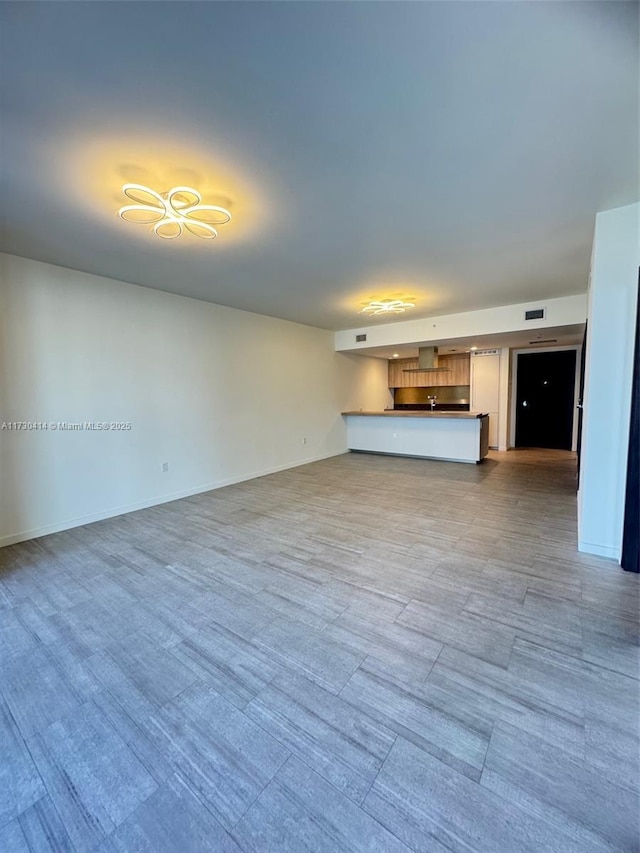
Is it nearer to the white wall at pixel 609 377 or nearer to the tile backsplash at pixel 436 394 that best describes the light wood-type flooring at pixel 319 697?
the white wall at pixel 609 377

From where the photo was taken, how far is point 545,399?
821 cm

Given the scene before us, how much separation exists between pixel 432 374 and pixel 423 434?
2918 mm

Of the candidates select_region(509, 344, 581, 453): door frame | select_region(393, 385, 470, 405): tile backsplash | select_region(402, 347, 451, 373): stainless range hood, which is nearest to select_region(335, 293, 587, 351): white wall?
select_region(402, 347, 451, 373): stainless range hood

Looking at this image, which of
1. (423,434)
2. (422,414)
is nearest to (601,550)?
(422,414)

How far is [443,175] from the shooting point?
221 cm

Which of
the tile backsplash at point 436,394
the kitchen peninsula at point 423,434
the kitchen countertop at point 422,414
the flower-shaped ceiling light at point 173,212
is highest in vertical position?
the flower-shaped ceiling light at point 173,212

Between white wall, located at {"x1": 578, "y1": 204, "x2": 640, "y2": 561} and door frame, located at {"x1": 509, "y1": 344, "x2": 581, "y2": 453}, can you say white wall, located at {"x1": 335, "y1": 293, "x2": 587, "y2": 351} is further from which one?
door frame, located at {"x1": 509, "y1": 344, "x2": 581, "y2": 453}

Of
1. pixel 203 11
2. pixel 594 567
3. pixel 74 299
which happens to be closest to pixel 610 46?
pixel 203 11

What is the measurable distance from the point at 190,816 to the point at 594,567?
3.10 meters

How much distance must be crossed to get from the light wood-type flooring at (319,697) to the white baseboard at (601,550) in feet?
0.27

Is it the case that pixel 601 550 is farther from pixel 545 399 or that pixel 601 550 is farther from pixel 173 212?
pixel 545 399

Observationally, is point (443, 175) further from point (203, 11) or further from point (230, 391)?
point (230, 391)

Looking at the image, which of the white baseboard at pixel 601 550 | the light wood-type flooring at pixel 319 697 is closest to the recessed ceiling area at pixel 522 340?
the white baseboard at pixel 601 550

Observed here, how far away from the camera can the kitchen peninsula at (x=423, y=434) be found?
6691 millimetres
